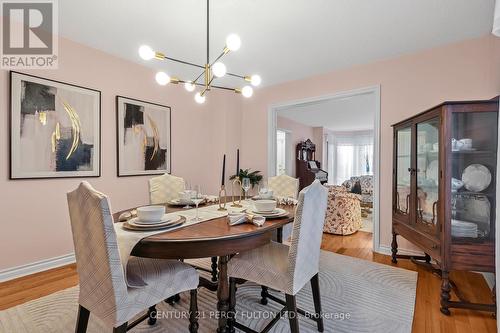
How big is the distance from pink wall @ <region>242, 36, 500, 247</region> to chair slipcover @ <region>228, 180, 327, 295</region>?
6.26 ft

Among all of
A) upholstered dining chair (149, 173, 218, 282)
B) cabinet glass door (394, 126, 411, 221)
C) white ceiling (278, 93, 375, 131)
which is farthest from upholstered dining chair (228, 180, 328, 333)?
white ceiling (278, 93, 375, 131)

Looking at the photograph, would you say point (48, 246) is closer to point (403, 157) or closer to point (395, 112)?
point (403, 157)

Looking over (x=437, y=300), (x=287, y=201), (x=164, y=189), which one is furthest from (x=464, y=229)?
(x=164, y=189)

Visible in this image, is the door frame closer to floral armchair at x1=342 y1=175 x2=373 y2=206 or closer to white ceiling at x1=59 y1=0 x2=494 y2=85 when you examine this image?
white ceiling at x1=59 y1=0 x2=494 y2=85

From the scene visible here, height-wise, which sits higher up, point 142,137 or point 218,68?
point 218,68

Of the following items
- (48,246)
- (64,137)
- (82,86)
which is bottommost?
(48,246)

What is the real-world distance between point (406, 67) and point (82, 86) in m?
3.69

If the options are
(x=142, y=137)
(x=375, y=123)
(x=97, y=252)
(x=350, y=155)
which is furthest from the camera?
(x=350, y=155)

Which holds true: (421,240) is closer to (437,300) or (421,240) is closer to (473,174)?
(437,300)

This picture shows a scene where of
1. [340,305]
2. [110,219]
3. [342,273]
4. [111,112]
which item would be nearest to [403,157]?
[342,273]

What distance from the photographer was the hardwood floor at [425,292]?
1668 millimetres

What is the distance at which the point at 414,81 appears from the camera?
110 inches

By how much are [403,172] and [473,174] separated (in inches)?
26.3

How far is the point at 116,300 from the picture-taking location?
1.09 meters
